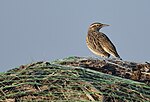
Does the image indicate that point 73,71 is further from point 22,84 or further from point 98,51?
point 98,51

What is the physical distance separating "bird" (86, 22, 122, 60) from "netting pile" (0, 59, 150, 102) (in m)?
5.55

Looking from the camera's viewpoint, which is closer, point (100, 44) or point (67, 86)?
point (67, 86)

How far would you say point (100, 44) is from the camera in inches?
600

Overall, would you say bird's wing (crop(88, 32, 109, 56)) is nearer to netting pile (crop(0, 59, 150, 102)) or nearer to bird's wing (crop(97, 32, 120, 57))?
bird's wing (crop(97, 32, 120, 57))

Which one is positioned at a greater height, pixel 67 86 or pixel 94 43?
pixel 94 43

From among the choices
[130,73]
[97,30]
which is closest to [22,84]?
[130,73]

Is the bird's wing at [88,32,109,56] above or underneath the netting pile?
above

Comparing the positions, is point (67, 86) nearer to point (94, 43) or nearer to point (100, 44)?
point (100, 44)

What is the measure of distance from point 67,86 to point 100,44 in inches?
264

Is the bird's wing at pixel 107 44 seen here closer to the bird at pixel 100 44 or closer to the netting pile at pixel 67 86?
the bird at pixel 100 44

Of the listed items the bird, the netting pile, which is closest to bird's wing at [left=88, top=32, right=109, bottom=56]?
the bird

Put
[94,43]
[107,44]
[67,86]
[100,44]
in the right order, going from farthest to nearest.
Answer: [94,43] < [100,44] < [107,44] < [67,86]

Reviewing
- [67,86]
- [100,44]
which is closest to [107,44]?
[100,44]

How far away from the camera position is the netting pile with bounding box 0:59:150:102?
848cm
